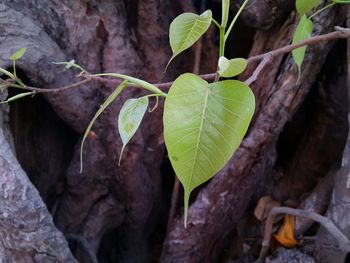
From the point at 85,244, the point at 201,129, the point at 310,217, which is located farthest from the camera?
the point at 85,244

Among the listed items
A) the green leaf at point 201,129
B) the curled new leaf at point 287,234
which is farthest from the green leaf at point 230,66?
the curled new leaf at point 287,234

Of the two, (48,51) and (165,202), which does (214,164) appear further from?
(165,202)

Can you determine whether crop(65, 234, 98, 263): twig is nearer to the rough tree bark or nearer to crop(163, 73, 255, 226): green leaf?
the rough tree bark

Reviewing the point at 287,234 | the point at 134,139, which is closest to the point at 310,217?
the point at 287,234

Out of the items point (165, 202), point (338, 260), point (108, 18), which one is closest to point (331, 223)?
point (338, 260)

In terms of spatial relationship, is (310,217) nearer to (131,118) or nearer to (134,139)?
(134,139)

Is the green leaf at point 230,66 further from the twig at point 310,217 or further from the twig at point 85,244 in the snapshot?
the twig at point 85,244
